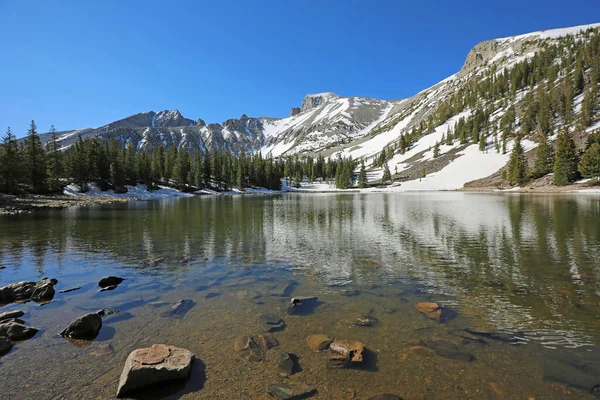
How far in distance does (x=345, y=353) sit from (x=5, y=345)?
31.4 feet

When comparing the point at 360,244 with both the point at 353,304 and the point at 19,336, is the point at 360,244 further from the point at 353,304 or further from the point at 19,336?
the point at 19,336

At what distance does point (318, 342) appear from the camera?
863 centimetres

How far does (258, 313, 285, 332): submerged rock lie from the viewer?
31.3 ft

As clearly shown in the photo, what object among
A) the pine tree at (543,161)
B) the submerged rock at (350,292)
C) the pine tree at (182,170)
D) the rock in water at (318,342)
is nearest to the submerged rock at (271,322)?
the rock in water at (318,342)

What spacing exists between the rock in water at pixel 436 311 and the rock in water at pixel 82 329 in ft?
35.8

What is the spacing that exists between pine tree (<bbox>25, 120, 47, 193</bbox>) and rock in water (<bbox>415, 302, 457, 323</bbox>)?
8966 cm

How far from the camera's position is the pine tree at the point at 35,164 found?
70.5 metres

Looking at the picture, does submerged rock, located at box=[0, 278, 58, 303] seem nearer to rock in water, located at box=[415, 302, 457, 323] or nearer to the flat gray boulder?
the flat gray boulder

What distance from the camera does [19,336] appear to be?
891 centimetres

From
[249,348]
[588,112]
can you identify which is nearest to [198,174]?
[249,348]

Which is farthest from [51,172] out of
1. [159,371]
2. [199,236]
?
[159,371]

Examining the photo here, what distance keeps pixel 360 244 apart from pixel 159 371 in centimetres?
1792

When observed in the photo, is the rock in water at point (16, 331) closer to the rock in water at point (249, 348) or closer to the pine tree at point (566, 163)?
the rock in water at point (249, 348)

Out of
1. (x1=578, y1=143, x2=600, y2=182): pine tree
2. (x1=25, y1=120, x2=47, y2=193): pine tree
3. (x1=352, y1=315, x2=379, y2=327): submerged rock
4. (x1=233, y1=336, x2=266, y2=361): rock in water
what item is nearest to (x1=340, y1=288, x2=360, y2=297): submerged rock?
(x1=352, y1=315, x2=379, y2=327): submerged rock
